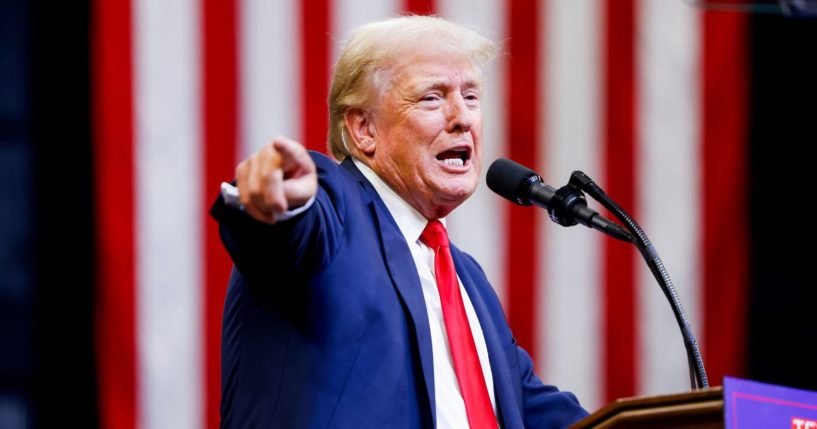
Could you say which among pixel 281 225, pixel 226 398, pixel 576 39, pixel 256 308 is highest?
pixel 576 39

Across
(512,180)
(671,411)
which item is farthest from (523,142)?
(671,411)

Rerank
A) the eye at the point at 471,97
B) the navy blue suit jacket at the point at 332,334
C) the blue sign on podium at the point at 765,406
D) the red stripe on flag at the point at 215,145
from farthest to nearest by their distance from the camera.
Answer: the red stripe on flag at the point at 215,145, the eye at the point at 471,97, the navy blue suit jacket at the point at 332,334, the blue sign on podium at the point at 765,406

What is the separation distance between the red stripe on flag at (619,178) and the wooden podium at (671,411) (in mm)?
2056

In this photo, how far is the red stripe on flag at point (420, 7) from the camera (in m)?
3.53

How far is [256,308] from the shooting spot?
191 centimetres

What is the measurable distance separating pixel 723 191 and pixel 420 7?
42.2 inches

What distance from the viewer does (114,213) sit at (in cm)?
325

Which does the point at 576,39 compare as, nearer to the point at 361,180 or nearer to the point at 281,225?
the point at 361,180

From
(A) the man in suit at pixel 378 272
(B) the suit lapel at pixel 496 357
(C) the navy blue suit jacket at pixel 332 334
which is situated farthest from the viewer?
(B) the suit lapel at pixel 496 357

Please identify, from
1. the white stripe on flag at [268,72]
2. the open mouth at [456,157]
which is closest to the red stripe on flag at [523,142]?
the white stripe on flag at [268,72]

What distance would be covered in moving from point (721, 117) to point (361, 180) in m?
1.96

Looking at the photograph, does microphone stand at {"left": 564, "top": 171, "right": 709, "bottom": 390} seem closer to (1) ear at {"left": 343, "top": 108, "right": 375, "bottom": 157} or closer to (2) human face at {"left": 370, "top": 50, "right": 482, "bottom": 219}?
(2) human face at {"left": 370, "top": 50, "right": 482, "bottom": 219}

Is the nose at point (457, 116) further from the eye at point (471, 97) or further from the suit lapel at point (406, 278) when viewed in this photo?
the suit lapel at point (406, 278)

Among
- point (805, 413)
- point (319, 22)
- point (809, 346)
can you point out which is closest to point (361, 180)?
point (805, 413)
